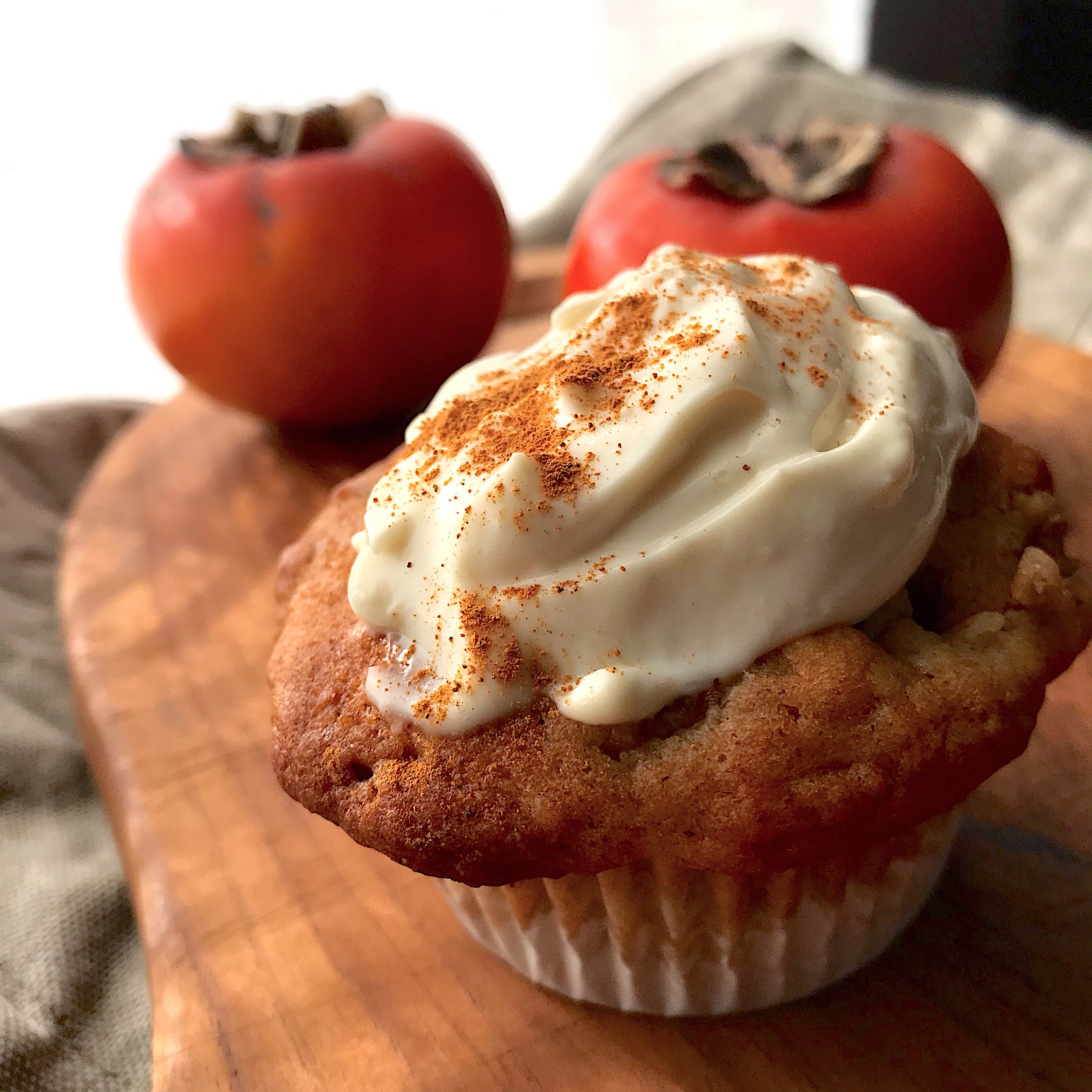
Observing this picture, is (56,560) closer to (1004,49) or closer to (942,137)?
(942,137)

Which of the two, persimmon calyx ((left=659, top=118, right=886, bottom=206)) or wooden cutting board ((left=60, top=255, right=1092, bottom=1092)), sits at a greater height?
persimmon calyx ((left=659, top=118, right=886, bottom=206))

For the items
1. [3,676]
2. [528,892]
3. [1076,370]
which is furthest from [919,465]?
[3,676]

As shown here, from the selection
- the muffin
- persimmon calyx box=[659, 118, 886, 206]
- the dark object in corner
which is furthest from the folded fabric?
the muffin

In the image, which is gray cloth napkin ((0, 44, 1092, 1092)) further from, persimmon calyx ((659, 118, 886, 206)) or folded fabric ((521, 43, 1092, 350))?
persimmon calyx ((659, 118, 886, 206))

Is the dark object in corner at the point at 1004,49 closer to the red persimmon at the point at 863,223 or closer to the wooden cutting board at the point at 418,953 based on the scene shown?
the red persimmon at the point at 863,223

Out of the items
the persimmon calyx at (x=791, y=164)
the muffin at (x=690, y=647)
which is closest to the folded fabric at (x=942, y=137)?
the persimmon calyx at (x=791, y=164)

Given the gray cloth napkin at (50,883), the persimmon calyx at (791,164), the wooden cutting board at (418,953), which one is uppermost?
the persimmon calyx at (791,164)

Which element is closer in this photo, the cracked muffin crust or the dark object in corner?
the cracked muffin crust

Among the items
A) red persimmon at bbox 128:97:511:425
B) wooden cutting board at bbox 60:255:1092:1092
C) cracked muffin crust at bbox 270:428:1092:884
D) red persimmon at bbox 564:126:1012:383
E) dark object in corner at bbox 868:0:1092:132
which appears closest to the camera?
cracked muffin crust at bbox 270:428:1092:884
